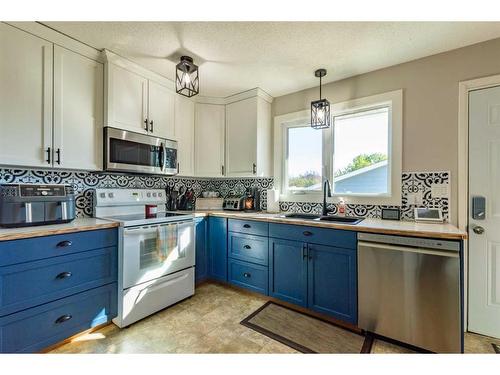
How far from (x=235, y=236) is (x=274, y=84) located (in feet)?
5.95

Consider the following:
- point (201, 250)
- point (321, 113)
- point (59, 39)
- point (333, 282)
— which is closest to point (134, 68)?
point (59, 39)

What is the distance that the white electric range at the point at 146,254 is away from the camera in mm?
1862

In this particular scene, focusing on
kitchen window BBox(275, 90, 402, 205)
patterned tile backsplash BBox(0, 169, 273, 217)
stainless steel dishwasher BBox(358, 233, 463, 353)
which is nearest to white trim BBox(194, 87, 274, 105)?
kitchen window BBox(275, 90, 402, 205)

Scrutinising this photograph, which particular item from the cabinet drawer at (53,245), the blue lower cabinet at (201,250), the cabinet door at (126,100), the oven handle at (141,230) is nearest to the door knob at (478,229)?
the blue lower cabinet at (201,250)

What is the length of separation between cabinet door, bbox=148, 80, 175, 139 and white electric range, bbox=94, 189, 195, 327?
0.70 metres

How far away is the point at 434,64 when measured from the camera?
6.64 ft

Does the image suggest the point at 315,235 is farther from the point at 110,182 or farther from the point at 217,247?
the point at 110,182

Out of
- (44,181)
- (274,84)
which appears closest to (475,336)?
(274,84)

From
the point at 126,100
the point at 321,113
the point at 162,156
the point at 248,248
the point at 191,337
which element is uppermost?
the point at 126,100

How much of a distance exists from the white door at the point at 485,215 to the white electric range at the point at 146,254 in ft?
8.30

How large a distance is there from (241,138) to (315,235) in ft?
5.07

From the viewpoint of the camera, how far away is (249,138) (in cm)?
282

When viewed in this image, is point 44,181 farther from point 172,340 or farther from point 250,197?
point 250,197

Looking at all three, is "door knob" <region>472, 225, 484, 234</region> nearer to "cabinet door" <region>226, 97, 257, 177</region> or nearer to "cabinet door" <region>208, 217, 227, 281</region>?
"cabinet door" <region>226, 97, 257, 177</region>
